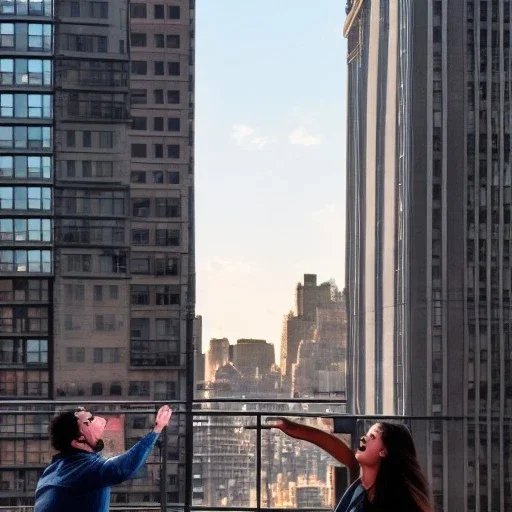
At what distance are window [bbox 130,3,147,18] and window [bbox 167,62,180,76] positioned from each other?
274 millimetres

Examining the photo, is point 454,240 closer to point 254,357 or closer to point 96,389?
point 254,357

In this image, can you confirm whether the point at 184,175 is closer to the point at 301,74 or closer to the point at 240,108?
the point at 240,108

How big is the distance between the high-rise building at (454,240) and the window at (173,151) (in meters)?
1.07

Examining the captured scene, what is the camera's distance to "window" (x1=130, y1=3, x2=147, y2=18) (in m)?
5.23

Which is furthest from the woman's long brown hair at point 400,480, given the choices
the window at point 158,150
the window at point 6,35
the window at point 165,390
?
the window at point 6,35

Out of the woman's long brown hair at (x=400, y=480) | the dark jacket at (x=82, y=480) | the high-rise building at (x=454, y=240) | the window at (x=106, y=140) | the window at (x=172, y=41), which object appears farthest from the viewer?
the window at (x=172, y=41)

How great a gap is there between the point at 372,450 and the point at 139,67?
138 inches

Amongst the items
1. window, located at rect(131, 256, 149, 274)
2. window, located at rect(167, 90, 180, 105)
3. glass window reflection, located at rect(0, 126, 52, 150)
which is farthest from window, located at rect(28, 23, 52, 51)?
window, located at rect(131, 256, 149, 274)

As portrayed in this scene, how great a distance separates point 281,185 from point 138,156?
2.58 ft

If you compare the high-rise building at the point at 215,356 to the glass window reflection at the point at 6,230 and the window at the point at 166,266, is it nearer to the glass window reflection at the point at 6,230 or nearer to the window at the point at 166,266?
the window at the point at 166,266

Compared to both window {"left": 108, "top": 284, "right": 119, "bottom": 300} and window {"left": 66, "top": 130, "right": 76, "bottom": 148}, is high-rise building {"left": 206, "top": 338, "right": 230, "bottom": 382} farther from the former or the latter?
window {"left": 66, "top": 130, "right": 76, "bottom": 148}

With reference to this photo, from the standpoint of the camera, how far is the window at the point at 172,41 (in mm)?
5250

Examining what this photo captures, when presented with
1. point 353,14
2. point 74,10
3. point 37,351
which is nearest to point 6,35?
point 74,10

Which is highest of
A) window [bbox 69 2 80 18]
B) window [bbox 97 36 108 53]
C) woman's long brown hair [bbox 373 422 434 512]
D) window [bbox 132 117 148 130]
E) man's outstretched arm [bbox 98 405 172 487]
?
window [bbox 69 2 80 18]
